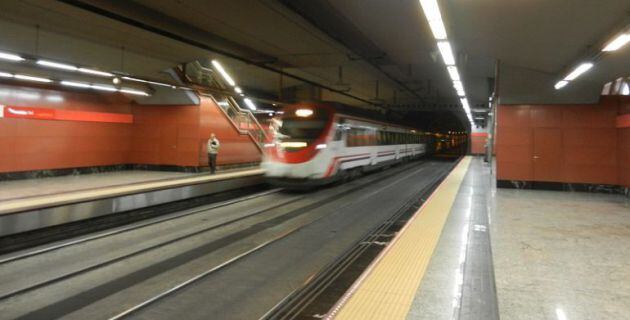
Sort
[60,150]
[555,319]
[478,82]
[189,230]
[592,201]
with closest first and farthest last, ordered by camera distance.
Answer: [555,319]
[189,230]
[592,201]
[60,150]
[478,82]

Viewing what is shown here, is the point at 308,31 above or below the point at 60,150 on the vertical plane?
above

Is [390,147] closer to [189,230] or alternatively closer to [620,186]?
[620,186]

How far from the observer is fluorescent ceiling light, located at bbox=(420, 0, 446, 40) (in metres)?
6.17

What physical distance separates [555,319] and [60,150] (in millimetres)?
15672

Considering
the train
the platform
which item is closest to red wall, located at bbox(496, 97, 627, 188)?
the train

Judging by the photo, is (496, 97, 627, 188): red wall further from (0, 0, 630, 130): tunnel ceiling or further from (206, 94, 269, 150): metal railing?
(206, 94, 269, 150): metal railing

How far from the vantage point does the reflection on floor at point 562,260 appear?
3840 mm

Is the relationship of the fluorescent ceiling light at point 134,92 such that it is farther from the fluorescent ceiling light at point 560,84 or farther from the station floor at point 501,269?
the fluorescent ceiling light at point 560,84

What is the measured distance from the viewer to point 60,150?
14.3 m

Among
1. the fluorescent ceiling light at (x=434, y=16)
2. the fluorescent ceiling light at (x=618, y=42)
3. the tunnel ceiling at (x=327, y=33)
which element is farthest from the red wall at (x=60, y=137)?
the fluorescent ceiling light at (x=618, y=42)

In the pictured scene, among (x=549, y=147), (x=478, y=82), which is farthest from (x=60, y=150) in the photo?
(x=478, y=82)

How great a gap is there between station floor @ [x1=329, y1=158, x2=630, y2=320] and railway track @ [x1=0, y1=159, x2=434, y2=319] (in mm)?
2462

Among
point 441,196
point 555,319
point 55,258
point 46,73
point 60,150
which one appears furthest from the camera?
Result: point 60,150

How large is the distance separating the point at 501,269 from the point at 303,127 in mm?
8391
